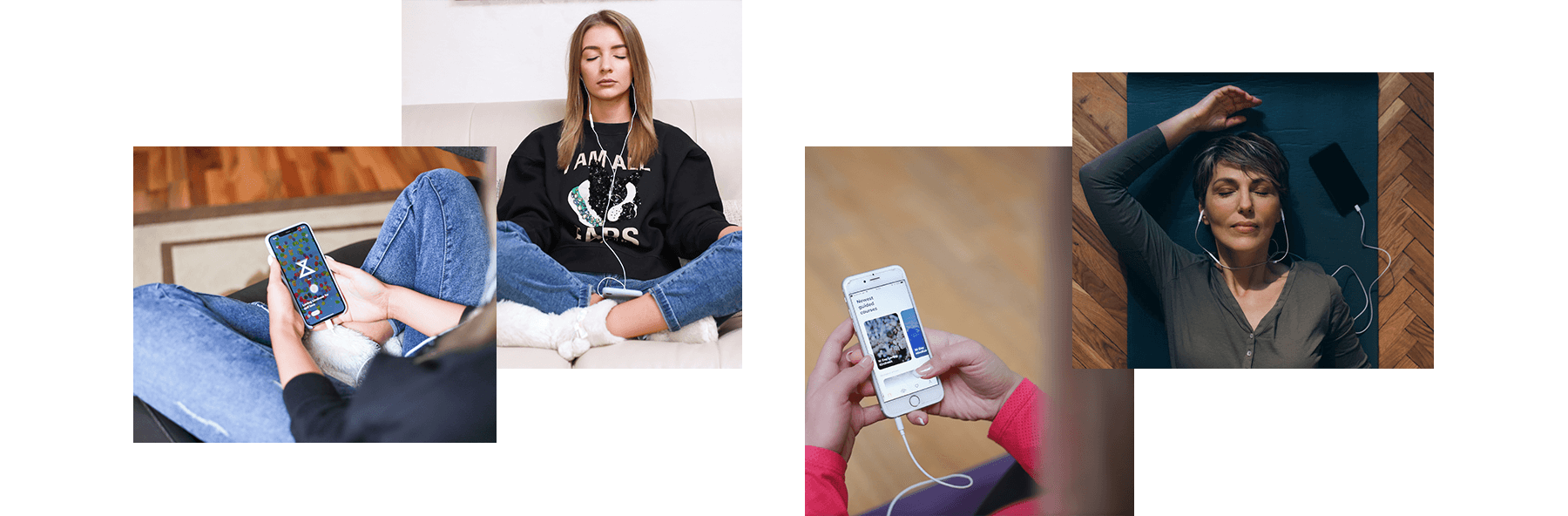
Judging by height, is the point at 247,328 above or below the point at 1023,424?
above

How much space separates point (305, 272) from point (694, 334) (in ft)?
3.78

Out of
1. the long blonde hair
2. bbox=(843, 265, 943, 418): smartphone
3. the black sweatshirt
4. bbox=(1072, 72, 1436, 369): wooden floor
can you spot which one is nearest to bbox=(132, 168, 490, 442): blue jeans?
the black sweatshirt

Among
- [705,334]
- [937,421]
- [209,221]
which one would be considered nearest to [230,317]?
[209,221]

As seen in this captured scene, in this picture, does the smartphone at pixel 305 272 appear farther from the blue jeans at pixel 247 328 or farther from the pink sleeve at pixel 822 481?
the pink sleeve at pixel 822 481

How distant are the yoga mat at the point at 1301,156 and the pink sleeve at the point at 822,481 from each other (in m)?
1.21

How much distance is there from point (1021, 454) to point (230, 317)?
2.41 metres

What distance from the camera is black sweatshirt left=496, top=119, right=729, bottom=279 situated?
2684mm

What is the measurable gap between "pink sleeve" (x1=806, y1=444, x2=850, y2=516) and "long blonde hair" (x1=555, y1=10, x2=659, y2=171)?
3.64 ft

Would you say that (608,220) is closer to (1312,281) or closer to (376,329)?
(376,329)

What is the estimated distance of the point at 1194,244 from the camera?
246 cm

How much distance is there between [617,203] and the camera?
2.70 meters

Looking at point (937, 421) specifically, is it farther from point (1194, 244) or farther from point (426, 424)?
point (426, 424)

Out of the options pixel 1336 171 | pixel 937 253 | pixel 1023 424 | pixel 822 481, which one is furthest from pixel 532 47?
pixel 1336 171

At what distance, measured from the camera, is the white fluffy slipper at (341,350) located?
2439mm
